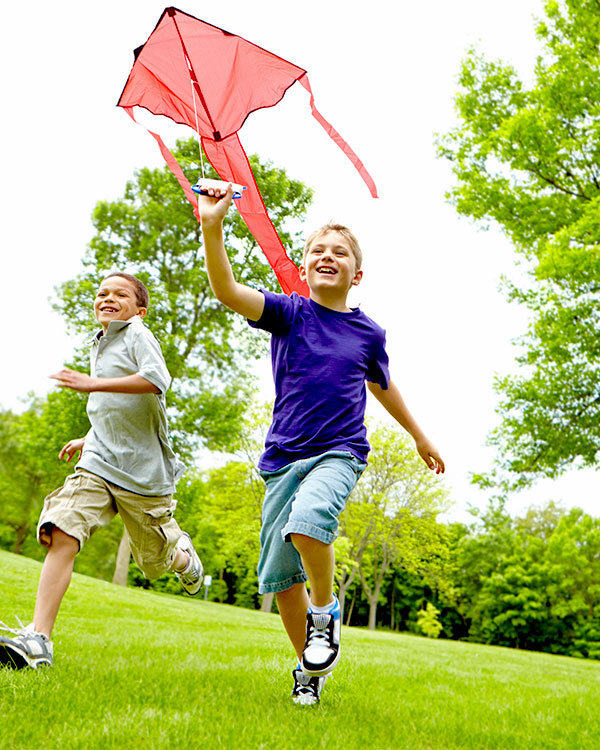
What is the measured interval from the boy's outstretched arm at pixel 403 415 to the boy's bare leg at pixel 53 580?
171 centimetres

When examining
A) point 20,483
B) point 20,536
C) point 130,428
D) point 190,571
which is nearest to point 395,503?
point 20,483

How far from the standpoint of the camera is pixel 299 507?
9.09ft

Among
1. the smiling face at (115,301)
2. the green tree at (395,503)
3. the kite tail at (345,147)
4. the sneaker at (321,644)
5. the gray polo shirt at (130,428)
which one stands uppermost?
the green tree at (395,503)

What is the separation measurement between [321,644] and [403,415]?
130 cm

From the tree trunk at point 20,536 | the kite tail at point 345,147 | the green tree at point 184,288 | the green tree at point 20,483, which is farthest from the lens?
the tree trunk at point 20,536

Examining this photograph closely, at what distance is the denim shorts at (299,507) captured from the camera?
108 inches

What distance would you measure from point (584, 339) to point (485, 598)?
121ft

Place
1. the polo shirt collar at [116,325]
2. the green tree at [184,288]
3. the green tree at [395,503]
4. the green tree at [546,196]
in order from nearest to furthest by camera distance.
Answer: the polo shirt collar at [116,325], the green tree at [546,196], the green tree at [184,288], the green tree at [395,503]

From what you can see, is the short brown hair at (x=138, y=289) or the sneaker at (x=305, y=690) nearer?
the sneaker at (x=305, y=690)

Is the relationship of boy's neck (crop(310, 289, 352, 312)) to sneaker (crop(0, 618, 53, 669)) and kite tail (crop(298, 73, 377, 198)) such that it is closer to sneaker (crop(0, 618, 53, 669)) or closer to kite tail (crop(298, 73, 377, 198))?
kite tail (crop(298, 73, 377, 198))

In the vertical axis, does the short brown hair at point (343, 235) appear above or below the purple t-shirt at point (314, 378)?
above

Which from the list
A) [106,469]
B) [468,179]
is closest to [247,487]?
[468,179]

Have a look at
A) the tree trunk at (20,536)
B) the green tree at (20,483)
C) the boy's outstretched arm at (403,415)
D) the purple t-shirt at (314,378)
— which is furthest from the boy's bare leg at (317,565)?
the tree trunk at (20,536)

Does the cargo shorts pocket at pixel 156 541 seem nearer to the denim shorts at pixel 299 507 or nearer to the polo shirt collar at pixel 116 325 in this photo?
the denim shorts at pixel 299 507
